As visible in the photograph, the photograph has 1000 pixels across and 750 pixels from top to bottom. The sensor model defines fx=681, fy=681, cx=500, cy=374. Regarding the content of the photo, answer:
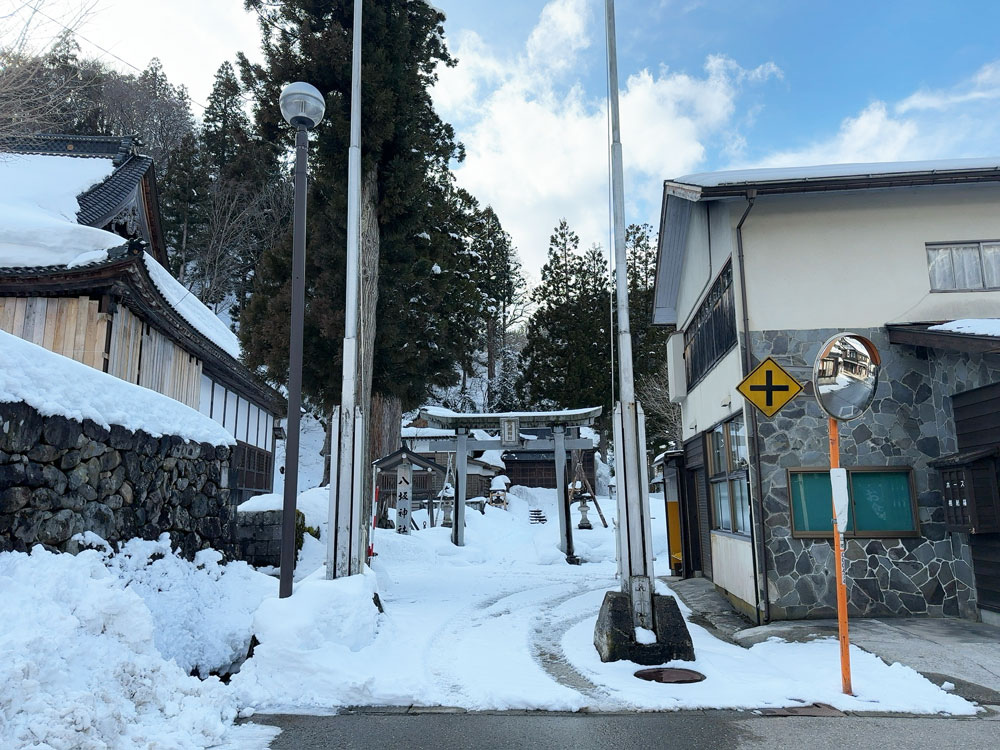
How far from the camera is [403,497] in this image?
67.7ft

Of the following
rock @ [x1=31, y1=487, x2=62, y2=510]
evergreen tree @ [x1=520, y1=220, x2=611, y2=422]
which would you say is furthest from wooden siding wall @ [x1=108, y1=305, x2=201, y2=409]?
evergreen tree @ [x1=520, y1=220, x2=611, y2=422]

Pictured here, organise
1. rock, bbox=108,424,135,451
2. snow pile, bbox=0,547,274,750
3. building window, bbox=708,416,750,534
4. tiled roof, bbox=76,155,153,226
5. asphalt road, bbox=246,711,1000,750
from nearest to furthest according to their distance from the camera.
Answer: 1. snow pile, bbox=0,547,274,750
2. asphalt road, bbox=246,711,1000,750
3. rock, bbox=108,424,135,451
4. building window, bbox=708,416,750,534
5. tiled roof, bbox=76,155,153,226

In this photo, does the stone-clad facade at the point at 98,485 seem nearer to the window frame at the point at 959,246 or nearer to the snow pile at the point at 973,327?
the snow pile at the point at 973,327

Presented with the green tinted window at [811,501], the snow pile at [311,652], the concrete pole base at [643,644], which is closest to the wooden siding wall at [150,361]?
the snow pile at [311,652]

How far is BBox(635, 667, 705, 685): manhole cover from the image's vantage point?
20.1 ft

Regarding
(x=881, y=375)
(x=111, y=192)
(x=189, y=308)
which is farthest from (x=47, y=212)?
(x=881, y=375)

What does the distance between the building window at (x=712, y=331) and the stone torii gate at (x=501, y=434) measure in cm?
591

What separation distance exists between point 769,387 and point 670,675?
9.91 ft

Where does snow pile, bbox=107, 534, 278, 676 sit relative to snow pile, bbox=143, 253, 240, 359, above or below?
below

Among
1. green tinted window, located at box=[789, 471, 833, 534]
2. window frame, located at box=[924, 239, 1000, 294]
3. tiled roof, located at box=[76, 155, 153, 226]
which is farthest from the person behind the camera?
tiled roof, located at box=[76, 155, 153, 226]

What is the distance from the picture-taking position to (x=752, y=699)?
5523mm

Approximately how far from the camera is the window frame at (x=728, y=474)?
9.74 m

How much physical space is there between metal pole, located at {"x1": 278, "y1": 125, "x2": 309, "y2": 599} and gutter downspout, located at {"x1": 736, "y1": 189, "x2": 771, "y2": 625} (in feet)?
19.2

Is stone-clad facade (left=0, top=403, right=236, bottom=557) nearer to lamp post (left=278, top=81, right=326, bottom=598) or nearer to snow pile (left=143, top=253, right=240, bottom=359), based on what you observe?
lamp post (left=278, top=81, right=326, bottom=598)
